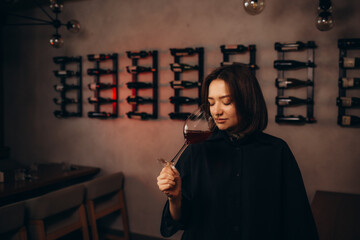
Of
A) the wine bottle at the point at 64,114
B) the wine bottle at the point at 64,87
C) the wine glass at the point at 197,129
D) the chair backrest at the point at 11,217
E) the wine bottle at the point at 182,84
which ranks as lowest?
the chair backrest at the point at 11,217

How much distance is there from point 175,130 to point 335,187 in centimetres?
168

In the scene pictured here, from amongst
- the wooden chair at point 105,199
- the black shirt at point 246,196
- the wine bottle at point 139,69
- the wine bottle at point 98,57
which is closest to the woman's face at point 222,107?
the black shirt at point 246,196

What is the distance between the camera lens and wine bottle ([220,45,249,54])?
297cm

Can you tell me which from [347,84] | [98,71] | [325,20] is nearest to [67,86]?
[98,71]

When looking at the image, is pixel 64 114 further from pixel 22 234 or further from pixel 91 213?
pixel 22 234

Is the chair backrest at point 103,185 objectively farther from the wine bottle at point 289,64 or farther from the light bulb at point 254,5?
the light bulb at point 254,5

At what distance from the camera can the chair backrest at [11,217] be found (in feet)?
7.18

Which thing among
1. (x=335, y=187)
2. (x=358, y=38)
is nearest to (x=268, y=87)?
(x=358, y=38)

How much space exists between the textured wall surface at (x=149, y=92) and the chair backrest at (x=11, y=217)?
152 cm

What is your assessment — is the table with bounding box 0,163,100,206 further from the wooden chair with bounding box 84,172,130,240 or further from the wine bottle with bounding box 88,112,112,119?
the wine bottle with bounding box 88,112,112,119

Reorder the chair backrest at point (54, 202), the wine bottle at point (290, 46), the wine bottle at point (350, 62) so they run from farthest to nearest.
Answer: the wine bottle at point (290, 46) < the wine bottle at point (350, 62) < the chair backrest at point (54, 202)

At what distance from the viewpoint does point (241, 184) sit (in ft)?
4.06

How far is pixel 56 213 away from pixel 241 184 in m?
1.99

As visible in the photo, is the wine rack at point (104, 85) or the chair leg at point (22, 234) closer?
the chair leg at point (22, 234)
